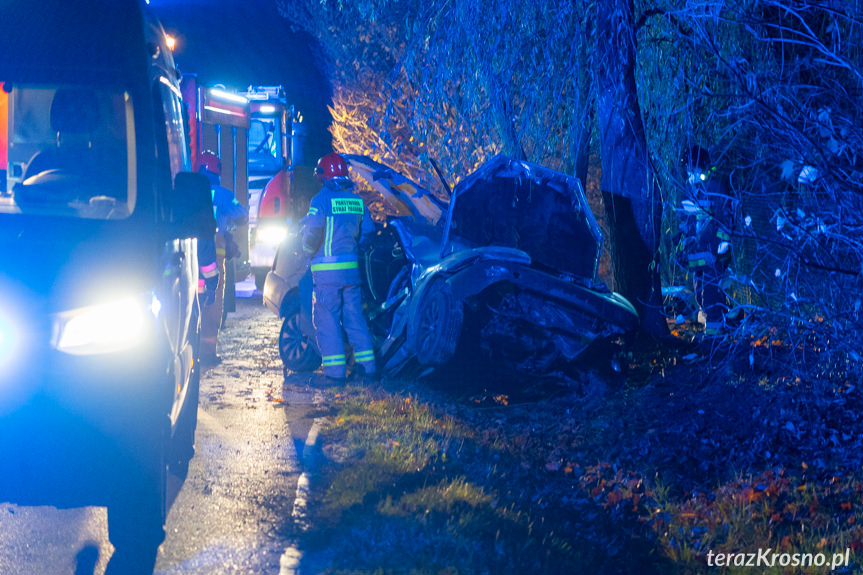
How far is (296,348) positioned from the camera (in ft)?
29.3

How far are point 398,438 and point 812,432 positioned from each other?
3068 millimetres

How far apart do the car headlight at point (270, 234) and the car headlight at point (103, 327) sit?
458 inches

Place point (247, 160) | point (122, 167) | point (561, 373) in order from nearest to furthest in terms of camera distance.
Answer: point (122, 167)
point (561, 373)
point (247, 160)

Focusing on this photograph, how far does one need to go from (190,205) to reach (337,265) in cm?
363

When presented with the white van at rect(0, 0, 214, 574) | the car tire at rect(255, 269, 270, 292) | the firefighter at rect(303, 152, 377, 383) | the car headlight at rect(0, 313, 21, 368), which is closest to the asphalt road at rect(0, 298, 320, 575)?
the white van at rect(0, 0, 214, 574)

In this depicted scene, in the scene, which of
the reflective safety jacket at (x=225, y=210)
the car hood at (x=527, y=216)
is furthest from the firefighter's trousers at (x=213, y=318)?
the car hood at (x=527, y=216)

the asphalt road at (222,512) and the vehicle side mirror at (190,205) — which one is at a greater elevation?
the vehicle side mirror at (190,205)

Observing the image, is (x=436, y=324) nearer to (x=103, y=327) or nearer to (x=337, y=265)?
(x=337, y=265)

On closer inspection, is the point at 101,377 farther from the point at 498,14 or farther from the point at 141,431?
the point at 498,14

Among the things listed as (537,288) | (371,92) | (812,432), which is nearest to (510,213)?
(537,288)

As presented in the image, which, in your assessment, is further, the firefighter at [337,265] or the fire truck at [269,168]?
the fire truck at [269,168]

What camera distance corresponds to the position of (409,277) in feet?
26.2
